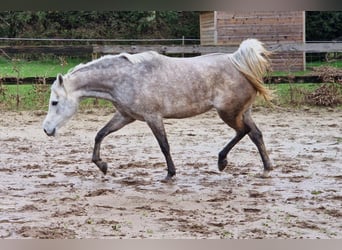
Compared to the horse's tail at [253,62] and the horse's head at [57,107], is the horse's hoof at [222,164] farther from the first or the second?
the horse's head at [57,107]

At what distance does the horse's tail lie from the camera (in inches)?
181

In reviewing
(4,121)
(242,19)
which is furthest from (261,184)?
(242,19)

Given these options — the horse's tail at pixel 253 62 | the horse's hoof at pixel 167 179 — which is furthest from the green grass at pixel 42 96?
the horse's hoof at pixel 167 179

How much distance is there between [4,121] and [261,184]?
5.20 m

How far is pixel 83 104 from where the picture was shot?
9703 mm

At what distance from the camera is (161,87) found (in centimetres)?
473

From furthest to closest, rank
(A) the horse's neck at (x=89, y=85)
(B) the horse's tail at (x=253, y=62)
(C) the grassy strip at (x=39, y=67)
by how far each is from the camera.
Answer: (C) the grassy strip at (x=39, y=67) → (A) the horse's neck at (x=89, y=85) → (B) the horse's tail at (x=253, y=62)

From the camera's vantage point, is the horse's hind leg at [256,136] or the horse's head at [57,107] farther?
the horse's hind leg at [256,136]

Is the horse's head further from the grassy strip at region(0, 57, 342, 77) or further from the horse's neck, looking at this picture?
the grassy strip at region(0, 57, 342, 77)

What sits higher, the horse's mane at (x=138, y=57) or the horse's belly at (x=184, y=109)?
the horse's mane at (x=138, y=57)

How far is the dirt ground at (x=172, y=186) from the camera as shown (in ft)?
10.6

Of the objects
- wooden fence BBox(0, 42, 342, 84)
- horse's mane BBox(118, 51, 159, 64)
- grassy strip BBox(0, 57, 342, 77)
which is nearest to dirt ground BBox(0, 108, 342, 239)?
horse's mane BBox(118, 51, 159, 64)

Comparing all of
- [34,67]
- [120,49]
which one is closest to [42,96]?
[120,49]

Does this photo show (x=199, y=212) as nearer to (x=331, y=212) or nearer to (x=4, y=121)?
(x=331, y=212)
